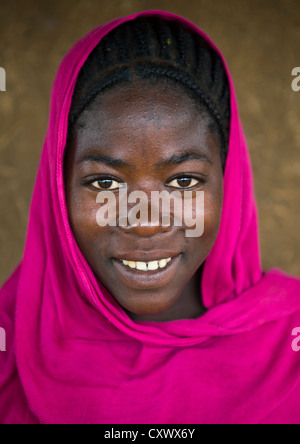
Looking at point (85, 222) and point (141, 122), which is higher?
point (141, 122)

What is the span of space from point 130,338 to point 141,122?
23.4 inches

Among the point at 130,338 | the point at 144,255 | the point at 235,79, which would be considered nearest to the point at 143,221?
the point at 144,255

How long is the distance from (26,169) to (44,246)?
2.73 feet

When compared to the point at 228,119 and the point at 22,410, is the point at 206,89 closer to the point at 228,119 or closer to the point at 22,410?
the point at 228,119

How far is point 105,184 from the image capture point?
1120mm

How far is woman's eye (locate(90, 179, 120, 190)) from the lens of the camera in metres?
1.11

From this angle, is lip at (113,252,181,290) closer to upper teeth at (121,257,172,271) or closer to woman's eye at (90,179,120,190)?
upper teeth at (121,257,172,271)

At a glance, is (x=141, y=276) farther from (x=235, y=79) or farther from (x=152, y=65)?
(x=235, y=79)

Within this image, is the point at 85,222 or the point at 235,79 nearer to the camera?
the point at 85,222

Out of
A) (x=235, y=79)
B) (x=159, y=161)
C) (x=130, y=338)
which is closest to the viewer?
(x=159, y=161)

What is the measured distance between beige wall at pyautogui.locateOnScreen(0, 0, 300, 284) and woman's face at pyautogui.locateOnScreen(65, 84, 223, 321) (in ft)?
2.90

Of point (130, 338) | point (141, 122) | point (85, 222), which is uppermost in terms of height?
point (141, 122)

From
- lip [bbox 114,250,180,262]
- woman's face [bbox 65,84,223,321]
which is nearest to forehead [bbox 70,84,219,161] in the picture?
woman's face [bbox 65,84,223,321]

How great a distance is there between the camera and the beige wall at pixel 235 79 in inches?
74.2
